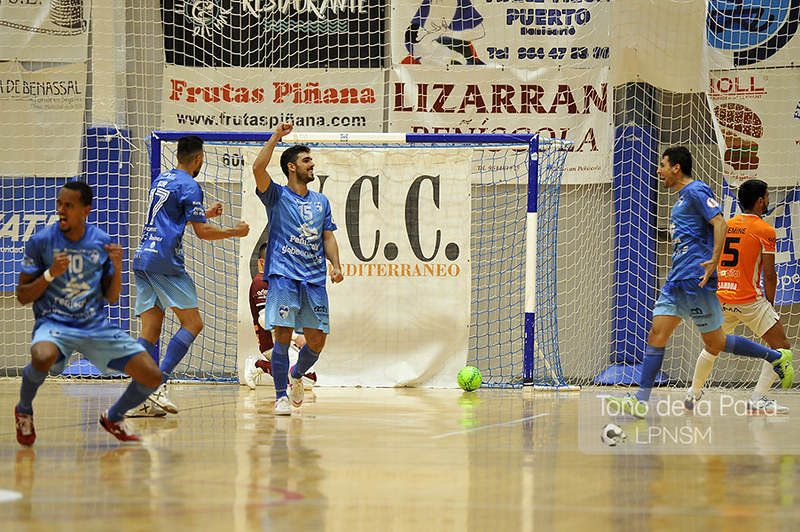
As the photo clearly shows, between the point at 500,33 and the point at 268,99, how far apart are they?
2.88m

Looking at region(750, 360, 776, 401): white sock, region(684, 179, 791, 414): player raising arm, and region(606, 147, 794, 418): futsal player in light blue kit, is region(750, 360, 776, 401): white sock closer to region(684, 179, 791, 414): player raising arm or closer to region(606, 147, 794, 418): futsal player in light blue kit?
region(684, 179, 791, 414): player raising arm

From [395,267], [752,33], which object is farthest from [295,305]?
[752,33]

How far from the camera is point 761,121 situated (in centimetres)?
1050

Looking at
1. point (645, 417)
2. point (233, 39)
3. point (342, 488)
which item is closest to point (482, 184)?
point (233, 39)

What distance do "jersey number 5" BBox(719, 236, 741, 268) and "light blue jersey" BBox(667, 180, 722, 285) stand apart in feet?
3.96

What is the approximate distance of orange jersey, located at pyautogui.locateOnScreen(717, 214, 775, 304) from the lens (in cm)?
754

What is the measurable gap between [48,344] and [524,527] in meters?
2.82

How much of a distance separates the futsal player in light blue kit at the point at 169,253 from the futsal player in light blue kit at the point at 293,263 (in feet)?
1.31

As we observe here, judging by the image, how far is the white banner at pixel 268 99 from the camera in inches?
420

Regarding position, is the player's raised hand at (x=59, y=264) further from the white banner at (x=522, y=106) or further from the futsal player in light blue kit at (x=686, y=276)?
the white banner at (x=522, y=106)

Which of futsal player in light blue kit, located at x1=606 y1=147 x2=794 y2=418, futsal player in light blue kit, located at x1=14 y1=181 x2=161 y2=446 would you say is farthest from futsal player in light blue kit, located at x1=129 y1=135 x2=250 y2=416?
futsal player in light blue kit, located at x1=606 y1=147 x2=794 y2=418

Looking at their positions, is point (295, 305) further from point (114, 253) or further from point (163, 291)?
point (114, 253)

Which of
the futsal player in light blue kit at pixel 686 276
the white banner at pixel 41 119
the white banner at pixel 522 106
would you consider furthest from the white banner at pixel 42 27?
the futsal player in light blue kit at pixel 686 276

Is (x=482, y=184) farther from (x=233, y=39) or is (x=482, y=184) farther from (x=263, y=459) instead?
(x=263, y=459)
